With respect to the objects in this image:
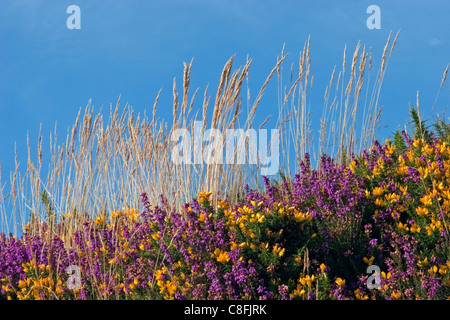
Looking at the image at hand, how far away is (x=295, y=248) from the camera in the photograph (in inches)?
115

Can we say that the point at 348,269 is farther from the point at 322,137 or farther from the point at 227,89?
the point at 322,137

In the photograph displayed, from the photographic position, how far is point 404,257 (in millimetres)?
2977

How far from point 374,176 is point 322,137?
3.47ft

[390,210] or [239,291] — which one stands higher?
[390,210]

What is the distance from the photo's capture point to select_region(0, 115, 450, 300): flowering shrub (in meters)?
2.71

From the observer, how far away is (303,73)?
443 centimetres

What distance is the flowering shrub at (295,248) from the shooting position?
2707mm
